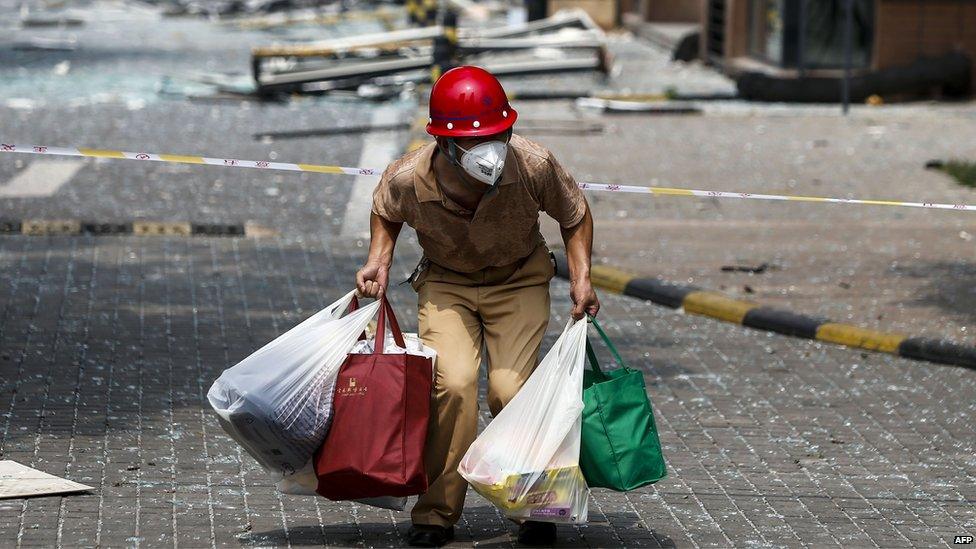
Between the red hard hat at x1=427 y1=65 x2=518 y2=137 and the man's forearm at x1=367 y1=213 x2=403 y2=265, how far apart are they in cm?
44

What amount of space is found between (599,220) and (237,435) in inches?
295

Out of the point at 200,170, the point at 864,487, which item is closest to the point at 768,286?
the point at 864,487

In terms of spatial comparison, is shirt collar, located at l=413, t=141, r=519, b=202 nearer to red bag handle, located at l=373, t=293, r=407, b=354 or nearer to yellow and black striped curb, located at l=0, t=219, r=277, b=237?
red bag handle, located at l=373, t=293, r=407, b=354

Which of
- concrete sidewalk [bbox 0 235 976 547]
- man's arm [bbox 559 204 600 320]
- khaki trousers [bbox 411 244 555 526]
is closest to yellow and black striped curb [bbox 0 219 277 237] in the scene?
concrete sidewalk [bbox 0 235 976 547]

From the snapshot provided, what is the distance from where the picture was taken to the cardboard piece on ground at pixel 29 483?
234 inches

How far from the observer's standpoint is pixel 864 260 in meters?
11.0

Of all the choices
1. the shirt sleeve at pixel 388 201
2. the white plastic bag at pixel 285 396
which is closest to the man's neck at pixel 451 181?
the shirt sleeve at pixel 388 201

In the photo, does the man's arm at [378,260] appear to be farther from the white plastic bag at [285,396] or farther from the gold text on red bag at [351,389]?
the gold text on red bag at [351,389]

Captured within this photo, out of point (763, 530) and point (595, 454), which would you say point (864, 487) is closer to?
point (763, 530)

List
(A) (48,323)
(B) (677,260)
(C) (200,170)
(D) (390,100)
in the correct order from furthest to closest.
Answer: (D) (390,100) < (C) (200,170) < (B) (677,260) < (A) (48,323)

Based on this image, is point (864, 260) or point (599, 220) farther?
point (599, 220)

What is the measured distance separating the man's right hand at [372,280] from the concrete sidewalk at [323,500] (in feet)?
2.72

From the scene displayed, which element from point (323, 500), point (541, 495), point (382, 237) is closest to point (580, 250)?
point (382, 237)

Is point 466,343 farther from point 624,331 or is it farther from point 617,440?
point 624,331
